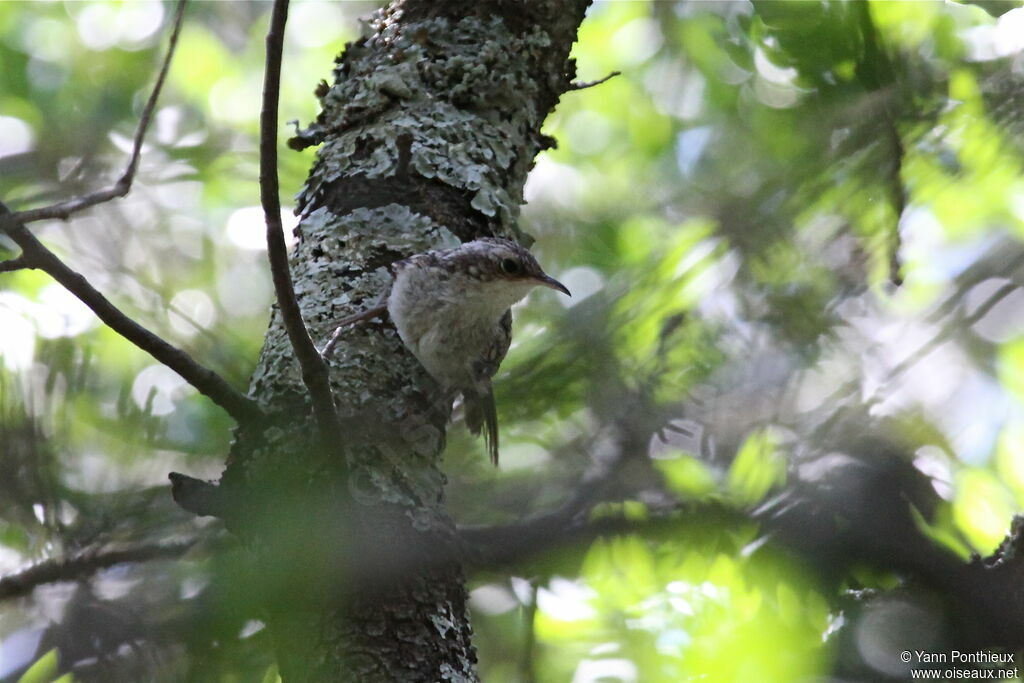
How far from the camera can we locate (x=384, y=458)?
93.7 inches

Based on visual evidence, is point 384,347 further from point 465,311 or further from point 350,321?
point 465,311

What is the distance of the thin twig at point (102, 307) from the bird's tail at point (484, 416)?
1.10 m

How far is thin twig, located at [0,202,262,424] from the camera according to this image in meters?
1.87

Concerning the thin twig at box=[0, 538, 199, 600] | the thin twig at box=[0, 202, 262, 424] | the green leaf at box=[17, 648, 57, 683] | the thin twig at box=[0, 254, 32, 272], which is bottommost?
the green leaf at box=[17, 648, 57, 683]

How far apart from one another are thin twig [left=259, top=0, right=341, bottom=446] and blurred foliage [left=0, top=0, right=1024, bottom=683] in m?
0.54

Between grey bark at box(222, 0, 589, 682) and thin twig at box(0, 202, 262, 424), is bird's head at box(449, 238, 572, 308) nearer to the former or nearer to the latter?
grey bark at box(222, 0, 589, 682)

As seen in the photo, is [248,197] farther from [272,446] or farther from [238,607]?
[238,607]

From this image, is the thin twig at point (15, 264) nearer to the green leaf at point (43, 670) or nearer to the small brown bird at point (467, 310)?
the green leaf at point (43, 670)

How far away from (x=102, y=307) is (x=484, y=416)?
4.53 ft

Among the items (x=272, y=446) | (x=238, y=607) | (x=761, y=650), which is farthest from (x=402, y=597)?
(x=761, y=650)

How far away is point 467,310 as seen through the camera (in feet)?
11.1

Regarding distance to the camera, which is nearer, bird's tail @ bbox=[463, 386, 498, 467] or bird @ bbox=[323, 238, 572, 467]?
bird @ bbox=[323, 238, 572, 467]

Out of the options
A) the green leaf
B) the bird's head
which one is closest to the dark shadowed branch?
the green leaf

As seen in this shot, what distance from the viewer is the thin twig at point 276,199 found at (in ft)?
6.23
